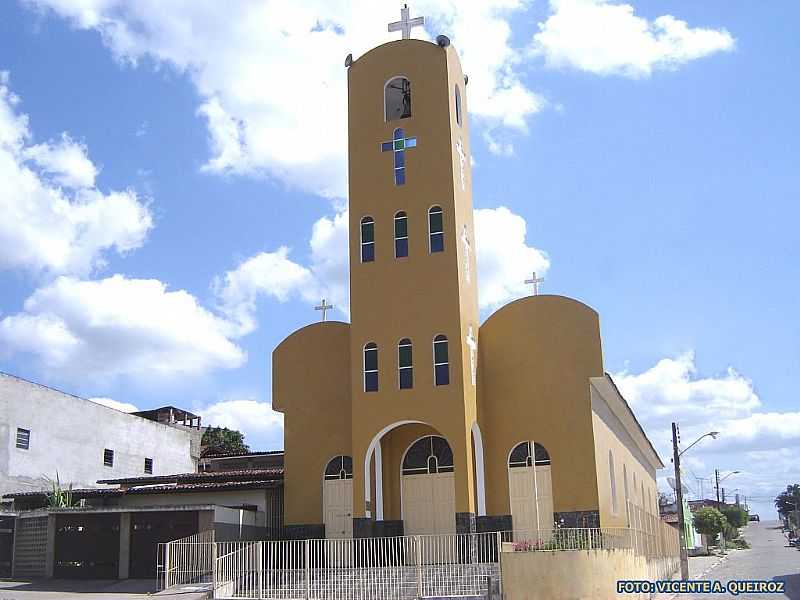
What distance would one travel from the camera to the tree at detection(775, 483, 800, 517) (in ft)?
477

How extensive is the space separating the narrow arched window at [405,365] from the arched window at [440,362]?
2.54 ft

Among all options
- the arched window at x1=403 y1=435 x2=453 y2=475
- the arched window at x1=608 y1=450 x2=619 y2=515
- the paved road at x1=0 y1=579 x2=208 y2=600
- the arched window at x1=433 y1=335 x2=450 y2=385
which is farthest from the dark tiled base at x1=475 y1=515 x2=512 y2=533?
the paved road at x1=0 y1=579 x2=208 y2=600

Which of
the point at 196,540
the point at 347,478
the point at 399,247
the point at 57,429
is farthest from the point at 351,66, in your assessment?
the point at 57,429

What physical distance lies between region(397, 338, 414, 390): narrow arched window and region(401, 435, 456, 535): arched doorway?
2.48m

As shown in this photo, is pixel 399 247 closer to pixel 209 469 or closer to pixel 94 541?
pixel 94 541

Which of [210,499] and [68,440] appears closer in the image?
[210,499]

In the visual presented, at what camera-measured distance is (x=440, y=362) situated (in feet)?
93.6

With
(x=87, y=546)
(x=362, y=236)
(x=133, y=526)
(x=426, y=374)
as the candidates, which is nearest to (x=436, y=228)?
(x=362, y=236)

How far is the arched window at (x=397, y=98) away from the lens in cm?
3181

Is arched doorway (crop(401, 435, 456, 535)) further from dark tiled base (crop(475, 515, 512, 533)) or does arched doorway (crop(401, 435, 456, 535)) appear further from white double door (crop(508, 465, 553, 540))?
white double door (crop(508, 465, 553, 540))

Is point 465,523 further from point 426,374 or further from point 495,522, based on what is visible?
point 426,374

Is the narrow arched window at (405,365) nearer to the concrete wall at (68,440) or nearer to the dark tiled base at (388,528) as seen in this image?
the dark tiled base at (388,528)

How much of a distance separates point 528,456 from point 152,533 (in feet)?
39.3

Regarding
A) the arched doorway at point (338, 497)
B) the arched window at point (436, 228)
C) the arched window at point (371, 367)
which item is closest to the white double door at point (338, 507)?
the arched doorway at point (338, 497)
